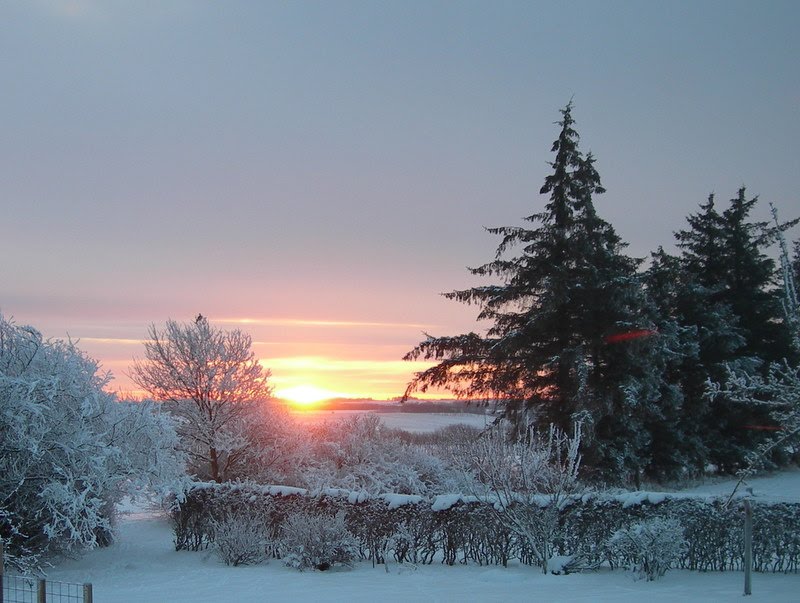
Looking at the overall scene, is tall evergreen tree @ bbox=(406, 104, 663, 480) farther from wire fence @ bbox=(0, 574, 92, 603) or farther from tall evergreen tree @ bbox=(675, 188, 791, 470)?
wire fence @ bbox=(0, 574, 92, 603)

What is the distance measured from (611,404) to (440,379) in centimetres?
594

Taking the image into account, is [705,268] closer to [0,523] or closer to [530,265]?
[530,265]

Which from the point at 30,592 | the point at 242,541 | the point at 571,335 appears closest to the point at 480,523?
the point at 242,541

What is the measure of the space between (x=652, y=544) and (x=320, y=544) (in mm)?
5640

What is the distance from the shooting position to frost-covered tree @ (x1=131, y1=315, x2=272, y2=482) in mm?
23500

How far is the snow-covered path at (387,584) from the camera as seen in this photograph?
1024 centimetres

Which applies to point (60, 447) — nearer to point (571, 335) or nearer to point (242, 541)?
point (242, 541)

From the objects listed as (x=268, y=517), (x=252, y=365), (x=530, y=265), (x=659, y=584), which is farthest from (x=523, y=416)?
(x=659, y=584)

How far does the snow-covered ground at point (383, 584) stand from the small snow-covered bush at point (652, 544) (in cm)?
26

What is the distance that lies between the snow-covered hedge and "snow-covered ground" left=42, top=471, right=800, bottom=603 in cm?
34

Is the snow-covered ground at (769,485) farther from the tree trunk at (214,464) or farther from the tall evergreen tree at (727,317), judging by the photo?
the tree trunk at (214,464)

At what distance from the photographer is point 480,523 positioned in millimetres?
12898

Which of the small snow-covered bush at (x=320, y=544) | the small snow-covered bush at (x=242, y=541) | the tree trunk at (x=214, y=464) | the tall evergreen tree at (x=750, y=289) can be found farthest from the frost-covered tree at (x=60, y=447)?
the tall evergreen tree at (x=750, y=289)

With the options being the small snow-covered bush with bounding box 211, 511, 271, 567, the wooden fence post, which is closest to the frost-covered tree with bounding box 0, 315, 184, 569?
the small snow-covered bush with bounding box 211, 511, 271, 567
